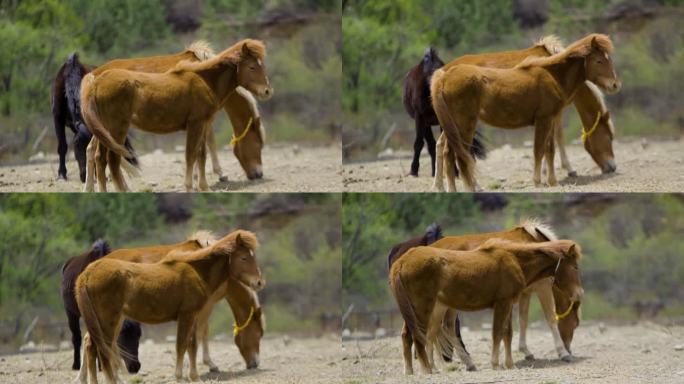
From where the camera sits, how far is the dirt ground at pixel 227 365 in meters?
13.1

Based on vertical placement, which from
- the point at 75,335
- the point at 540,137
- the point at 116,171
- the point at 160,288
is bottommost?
the point at 75,335

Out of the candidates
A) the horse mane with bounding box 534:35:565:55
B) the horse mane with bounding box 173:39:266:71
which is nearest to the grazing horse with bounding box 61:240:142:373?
the horse mane with bounding box 173:39:266:71

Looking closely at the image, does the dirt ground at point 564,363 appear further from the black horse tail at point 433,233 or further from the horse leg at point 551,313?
the black horse tail at point 433,233

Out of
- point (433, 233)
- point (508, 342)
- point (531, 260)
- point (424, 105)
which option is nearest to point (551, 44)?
point (424, 105)

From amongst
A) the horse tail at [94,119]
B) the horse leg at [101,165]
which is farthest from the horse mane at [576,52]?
the horse leg at [101,165]

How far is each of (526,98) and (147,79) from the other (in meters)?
3.15

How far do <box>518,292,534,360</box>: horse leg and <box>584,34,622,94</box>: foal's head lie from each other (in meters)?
1.90

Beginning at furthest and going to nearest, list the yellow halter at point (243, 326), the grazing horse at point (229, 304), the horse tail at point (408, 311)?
the yellow halter at point (243, 326)
the grazing horse at point (229, 304)
the horse tail at point (408, 311)

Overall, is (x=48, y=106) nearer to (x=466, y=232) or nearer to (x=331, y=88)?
(x=331, y=88)

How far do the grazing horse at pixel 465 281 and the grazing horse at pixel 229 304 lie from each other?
1548mm

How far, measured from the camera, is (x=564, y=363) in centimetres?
1292

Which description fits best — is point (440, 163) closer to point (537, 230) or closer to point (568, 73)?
point (537, 230)

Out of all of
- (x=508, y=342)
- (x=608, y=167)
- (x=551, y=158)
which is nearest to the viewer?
(x=508, y=342)

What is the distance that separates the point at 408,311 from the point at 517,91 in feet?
6.94
